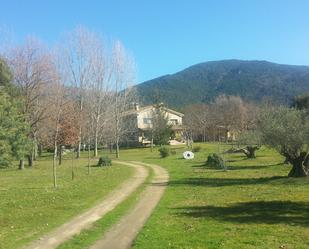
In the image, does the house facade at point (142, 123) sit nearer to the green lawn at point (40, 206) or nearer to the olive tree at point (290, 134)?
the olive tree at point (290, 134)

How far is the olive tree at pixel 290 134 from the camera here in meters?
29.1

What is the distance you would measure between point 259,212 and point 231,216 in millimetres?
1318

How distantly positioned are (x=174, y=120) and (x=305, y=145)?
88.7 m

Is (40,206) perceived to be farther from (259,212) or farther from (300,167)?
(300,167)

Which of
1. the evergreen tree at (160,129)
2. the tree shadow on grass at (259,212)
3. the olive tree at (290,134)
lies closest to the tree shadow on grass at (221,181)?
the olive tree at (290,134)

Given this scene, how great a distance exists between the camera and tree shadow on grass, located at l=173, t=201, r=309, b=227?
54.0ft

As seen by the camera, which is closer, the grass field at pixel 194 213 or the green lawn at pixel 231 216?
the green lawn at pixel 231 216

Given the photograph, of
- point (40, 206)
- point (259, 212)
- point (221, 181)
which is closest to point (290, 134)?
point (221, 181)

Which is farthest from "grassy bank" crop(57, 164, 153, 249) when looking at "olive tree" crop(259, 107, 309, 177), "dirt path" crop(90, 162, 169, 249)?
"olive tree" crop(259, 107, 309, 177)

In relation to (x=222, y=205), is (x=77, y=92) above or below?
above

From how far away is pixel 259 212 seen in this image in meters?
18.3

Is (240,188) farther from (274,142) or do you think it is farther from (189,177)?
(189,177)

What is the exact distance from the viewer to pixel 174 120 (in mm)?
118500

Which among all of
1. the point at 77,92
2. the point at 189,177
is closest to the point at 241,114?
the point at 77,92
